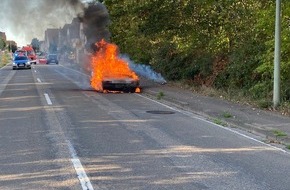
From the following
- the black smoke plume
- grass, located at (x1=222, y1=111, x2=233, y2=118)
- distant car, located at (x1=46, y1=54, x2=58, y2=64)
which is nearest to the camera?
grass, located at (x1=222, y1=111, x2=233, y2=118)

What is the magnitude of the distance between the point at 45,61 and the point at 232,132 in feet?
241

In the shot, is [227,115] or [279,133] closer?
[279,133]

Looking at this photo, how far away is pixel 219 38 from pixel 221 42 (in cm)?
25

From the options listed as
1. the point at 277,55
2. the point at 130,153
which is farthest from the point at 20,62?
the point at 130,153

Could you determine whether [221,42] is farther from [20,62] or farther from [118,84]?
[20,62]

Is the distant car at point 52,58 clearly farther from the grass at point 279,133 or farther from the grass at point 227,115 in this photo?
the grass at point 279,133

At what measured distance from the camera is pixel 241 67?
18219 millimetres

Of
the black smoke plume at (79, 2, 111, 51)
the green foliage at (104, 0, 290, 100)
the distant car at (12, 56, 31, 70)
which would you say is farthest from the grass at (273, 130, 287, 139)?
the distant car at (12, 56, 31, 70)

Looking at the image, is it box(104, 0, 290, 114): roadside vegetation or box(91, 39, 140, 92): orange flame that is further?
box(91, 39, 140, 92): orange flame

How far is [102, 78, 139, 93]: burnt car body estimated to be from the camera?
2075 cm

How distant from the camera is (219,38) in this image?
19.9m

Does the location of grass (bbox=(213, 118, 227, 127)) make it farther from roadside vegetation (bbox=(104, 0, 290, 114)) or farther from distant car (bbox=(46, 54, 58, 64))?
distant car (bbox=(46, 54, 58, 64))

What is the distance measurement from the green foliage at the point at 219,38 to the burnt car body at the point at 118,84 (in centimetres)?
261

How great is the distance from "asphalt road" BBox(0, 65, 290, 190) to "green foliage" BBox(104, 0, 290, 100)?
3.92m
